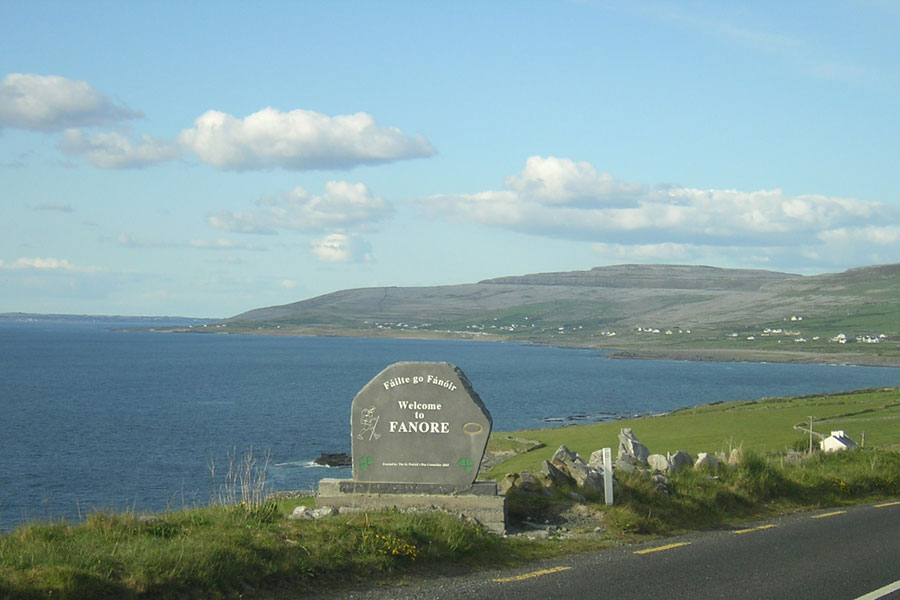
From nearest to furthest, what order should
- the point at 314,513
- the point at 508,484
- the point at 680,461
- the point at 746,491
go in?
the point at 314,513 → the point at 508,484 → the point at 746,491 → the point at 680,461

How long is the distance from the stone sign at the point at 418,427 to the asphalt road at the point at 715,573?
9.18 ft

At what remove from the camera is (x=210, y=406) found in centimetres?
9288

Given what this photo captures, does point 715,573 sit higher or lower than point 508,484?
lower

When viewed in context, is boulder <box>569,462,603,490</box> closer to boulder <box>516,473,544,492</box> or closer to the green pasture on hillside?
boulder <box>516,473,544,492</box>

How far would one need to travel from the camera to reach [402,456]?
45.8 feet

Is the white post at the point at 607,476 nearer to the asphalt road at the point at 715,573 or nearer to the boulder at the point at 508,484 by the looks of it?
the asphalt road at the point at 715,573

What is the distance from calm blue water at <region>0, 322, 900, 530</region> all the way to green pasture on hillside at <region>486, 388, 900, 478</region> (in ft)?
43.9

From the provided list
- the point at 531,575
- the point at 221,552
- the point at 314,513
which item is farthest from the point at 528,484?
the point at 221,552

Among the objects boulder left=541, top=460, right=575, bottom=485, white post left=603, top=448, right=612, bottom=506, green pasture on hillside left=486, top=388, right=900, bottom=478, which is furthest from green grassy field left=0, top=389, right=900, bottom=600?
green pasture on hillside left=486, top=388, right=900, bottom=478

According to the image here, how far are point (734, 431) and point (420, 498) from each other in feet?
145

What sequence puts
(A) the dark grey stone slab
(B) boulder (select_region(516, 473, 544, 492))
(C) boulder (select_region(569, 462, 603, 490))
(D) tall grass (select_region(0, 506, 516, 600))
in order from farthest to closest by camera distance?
(C) boulder (select_region(569, 462, 603, 490)) < (B) boulder (select_region(516, 473, 544, 492)) < (A) the dark grey stone slab < (D) tall grass (select_region(0, 506, 516, 600))

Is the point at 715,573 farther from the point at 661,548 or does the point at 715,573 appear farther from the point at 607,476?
the point at 607,476

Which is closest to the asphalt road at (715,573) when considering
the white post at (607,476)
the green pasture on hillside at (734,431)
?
the white post at (607,476)

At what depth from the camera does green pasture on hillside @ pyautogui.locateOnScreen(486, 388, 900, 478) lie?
45.8 m
